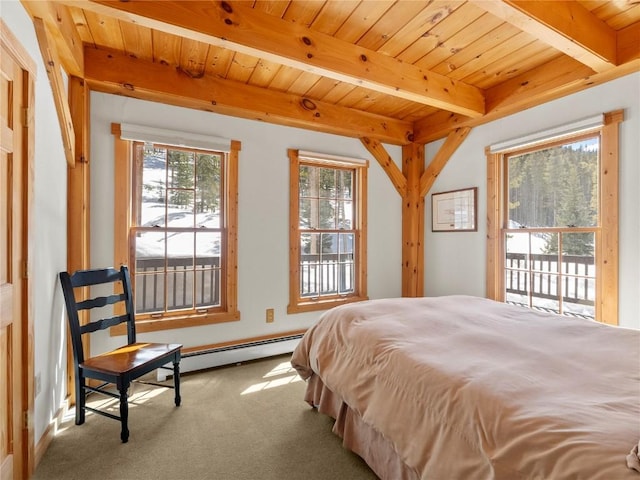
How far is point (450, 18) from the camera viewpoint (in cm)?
210

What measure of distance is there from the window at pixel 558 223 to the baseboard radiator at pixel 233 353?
2.16 m

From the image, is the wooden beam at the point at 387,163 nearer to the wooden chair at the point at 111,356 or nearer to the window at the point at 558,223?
the window at the point at 558,223

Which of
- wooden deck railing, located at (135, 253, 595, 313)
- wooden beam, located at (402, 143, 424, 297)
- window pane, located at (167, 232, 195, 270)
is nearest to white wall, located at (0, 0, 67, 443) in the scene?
wooden deck railing, located at (135, 253, 595, 313)

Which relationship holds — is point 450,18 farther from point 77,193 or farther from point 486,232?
point 77,193

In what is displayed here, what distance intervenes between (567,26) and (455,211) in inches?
77.0

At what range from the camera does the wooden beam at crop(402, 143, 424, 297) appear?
4020mm

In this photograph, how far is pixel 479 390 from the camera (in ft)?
3.63

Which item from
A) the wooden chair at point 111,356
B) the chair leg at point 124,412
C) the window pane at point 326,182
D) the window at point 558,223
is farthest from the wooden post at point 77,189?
the window at point 558,223

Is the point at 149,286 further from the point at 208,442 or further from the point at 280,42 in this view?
the point at 280,42

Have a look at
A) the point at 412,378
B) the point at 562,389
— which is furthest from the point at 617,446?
the point at 412,378

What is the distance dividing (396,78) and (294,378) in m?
2.62

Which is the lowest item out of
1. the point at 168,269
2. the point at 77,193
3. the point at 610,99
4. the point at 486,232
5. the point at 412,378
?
the point at 412,378

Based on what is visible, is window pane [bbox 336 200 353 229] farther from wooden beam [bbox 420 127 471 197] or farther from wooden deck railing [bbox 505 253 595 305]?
wooden deck railing [bbox 505 253 595 305]

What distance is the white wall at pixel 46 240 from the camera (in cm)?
175
